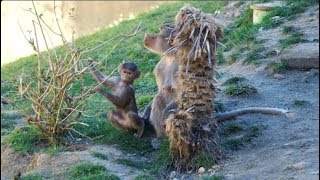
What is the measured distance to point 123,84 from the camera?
28.1 feet

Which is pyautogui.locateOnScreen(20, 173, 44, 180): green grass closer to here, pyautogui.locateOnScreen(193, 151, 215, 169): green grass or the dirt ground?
the dirt ground

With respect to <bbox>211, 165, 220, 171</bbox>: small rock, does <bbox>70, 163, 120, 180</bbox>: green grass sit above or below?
above

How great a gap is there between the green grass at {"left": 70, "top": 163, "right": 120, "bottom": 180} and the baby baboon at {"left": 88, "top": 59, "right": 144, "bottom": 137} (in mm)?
1147

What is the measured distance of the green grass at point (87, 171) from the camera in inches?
282

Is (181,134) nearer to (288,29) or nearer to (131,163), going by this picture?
(131,163)

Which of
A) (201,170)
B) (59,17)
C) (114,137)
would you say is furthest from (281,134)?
(59,17)

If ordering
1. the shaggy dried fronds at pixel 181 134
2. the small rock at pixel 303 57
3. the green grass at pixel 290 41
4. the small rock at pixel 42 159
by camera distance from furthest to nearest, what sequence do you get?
1. the green grass at pixel 290 41
2. the small rock at pixel 303 57
3. the small rock at pixel 42 159
4. the shaggy dried fronds at pixel 181 134

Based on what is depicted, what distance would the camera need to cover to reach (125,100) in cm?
855

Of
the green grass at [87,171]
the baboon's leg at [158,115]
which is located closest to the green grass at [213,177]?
the green grass at [87,171]

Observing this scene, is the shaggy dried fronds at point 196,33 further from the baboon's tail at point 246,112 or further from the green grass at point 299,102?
the green grass at point 299,102

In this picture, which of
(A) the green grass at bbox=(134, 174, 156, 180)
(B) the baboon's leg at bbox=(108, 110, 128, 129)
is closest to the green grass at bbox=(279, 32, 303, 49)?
(B) the baboon's leg at bbox=(108, 110, 128, 129)

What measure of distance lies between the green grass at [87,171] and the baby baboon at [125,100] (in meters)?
1.15

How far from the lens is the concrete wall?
64.6 ft

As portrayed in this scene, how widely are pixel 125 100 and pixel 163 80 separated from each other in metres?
0.51
